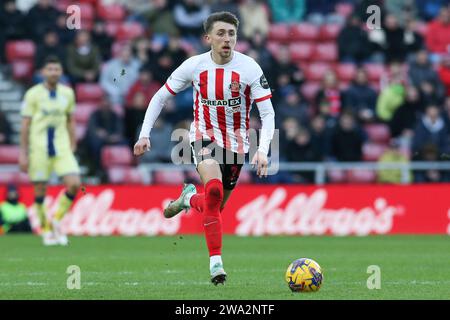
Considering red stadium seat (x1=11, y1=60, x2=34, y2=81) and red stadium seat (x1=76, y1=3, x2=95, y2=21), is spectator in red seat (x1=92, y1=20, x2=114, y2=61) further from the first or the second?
red stadium seat (x1=11, y1=60, x2=34, y2=81)

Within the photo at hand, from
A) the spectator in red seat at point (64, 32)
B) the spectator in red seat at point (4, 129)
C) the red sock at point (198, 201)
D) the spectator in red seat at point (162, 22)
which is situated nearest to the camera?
the red sock at point (198, 201)

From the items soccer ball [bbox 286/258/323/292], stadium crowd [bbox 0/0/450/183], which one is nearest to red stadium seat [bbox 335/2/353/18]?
stadium crowd [bbox 0/0/450/183]

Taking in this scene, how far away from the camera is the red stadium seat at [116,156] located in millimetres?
19953

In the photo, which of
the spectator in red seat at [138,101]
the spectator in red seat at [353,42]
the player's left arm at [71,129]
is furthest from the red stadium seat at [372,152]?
the player's left arm at [71,129]

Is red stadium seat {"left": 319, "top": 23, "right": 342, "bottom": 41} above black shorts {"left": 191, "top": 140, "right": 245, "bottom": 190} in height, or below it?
above

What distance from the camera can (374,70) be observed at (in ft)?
75.7

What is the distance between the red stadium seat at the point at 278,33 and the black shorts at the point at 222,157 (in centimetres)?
1361

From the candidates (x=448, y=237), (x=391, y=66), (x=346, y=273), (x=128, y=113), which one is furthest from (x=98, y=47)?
(x=346, y=273)

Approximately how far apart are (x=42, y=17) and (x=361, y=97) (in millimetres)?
6340

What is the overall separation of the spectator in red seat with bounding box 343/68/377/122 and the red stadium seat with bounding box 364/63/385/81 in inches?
86.9

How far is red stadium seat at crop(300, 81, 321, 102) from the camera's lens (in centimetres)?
2192

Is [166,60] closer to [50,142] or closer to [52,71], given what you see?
[50,142]

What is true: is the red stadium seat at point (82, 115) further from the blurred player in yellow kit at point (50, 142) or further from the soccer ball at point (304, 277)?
the soccer ball at point (304, 277)
